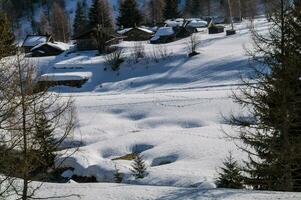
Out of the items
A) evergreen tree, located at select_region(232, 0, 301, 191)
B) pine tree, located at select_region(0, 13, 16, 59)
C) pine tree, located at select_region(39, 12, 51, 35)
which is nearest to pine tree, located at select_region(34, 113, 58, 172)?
pine tree, located at select_region(0, 13, 16, 59)

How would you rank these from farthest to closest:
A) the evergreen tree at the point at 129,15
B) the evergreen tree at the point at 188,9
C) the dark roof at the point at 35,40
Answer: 1. the evergreen tree at the point at 188,9
2. the evergreen tree at the point at 129,15
3. the dark roof at the point at 35,40

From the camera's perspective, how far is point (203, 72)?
2064 inches

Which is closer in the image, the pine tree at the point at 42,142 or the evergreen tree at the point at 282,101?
the pine tree at the point at 42,142

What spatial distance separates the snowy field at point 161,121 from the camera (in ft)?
53.6

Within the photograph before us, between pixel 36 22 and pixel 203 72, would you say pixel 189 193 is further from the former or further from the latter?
pixel 36 22

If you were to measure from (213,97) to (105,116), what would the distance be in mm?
8620

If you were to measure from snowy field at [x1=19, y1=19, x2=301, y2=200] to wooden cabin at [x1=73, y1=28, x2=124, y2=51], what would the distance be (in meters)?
2.68

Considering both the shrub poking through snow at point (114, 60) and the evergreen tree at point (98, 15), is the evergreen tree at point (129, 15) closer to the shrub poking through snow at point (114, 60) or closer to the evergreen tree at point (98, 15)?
the evergreen tree at point (98, 15)

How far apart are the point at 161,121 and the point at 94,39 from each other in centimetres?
3713

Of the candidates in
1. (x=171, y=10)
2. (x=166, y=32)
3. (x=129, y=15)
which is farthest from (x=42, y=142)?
(x=171, y=10)

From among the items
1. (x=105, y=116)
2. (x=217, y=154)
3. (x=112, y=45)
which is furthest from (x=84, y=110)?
(x=112, y=45)

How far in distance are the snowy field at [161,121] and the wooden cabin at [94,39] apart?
2.68 metres

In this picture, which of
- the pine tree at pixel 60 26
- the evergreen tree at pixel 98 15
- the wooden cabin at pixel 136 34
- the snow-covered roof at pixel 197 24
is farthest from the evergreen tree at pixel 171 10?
the pine tree at pixel 60 26

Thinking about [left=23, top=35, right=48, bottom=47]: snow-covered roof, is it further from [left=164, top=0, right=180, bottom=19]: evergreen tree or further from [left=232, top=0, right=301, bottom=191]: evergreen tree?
[left=232, top=0, right=301, bottom=191]: evergreen tree
